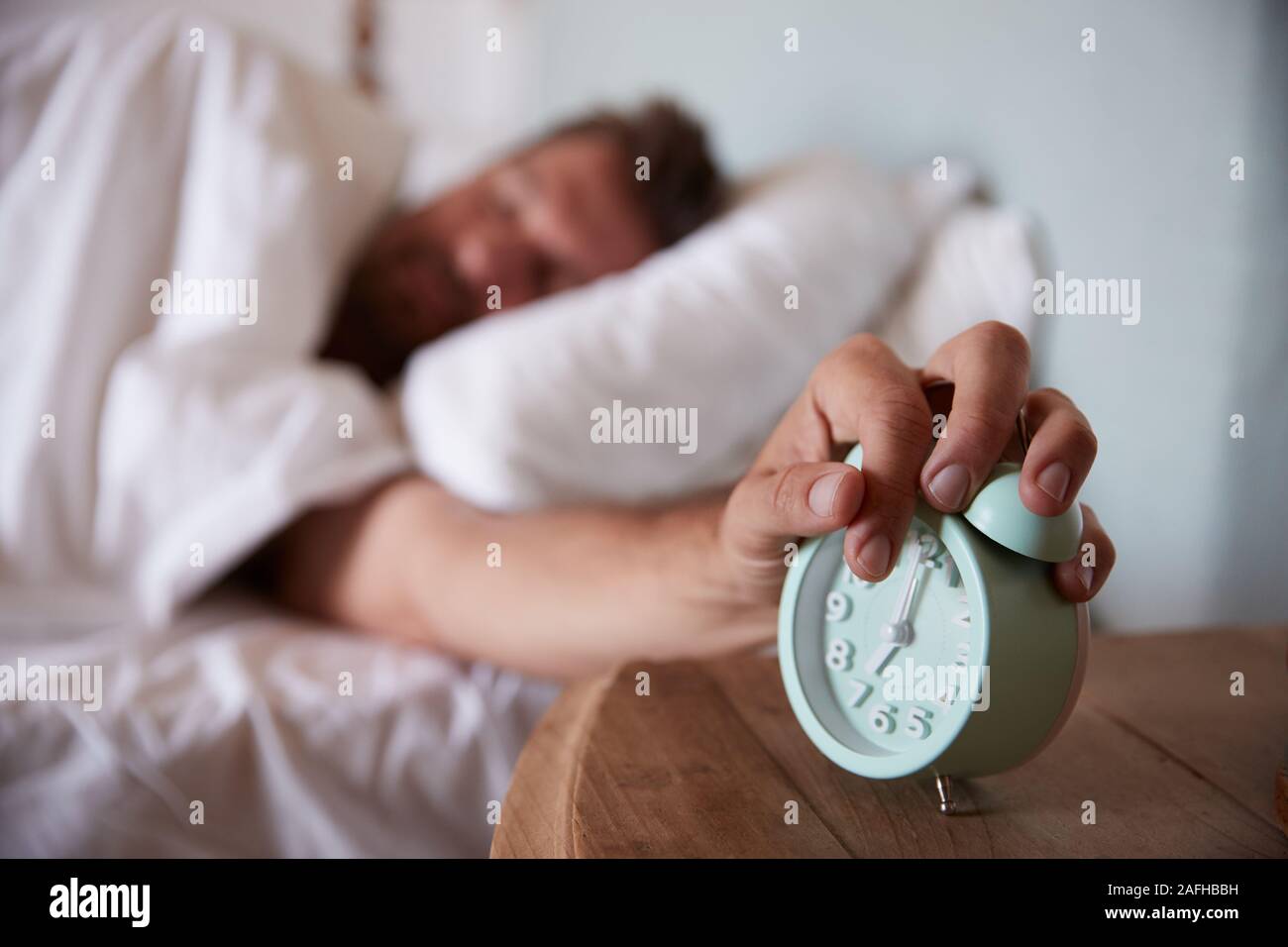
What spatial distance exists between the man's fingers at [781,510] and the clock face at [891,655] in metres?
0.02

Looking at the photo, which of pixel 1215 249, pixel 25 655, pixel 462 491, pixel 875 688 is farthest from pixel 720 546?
pixel 25 655

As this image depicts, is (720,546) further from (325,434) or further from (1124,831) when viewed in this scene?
(325,434)

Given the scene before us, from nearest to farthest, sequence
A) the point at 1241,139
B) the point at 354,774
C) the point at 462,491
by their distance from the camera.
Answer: the point at 1241,139 < the point at 354,774 < the point at 462,491

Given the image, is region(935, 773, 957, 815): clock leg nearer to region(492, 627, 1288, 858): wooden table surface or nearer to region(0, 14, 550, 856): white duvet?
region(492, 627, 1288, 858): wooden table surface

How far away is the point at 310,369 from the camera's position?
30.7 inches

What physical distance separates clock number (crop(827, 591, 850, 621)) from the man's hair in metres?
0.70

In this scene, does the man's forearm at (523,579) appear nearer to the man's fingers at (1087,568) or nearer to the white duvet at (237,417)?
the white duvet at (237,417)

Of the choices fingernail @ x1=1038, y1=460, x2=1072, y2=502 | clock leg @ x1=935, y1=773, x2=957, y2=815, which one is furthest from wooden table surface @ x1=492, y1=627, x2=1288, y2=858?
fingernail @ x1=1038, y1=460, x2=1072, y2=502

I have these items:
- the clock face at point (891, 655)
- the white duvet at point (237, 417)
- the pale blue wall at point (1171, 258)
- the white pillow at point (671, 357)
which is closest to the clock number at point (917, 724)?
the clock face at point (891, 655)

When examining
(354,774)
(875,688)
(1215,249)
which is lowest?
(354,774)

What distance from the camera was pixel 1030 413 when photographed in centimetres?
31

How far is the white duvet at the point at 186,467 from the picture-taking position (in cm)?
55

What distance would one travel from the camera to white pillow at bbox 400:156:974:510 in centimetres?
69
